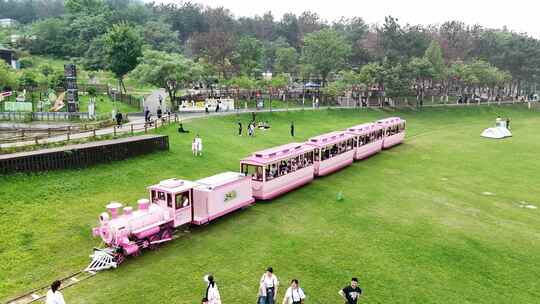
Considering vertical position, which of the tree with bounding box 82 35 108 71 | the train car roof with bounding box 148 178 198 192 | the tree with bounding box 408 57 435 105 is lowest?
the train car roof with bounding box 148 178 198 192

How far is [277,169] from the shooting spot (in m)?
25.2

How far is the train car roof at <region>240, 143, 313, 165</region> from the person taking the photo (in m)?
24.4

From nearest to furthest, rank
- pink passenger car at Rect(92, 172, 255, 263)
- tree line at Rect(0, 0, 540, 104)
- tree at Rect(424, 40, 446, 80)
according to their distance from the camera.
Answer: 1. pink passenger car at Rect(92, 172, 255, 263)
2. tree line at Rect(0, 0, 540, 104)
3. tree at Rect(424, 40, 446, 80)

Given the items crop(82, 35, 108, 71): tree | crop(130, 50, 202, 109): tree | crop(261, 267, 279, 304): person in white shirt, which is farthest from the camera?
crop(82, 35, 108, 71): tree

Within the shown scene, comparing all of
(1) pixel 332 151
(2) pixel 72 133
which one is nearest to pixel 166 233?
(2) pixel 72 133

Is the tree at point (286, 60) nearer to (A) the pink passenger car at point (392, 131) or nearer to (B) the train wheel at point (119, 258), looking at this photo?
(A) the pink passenger car at point (392, 131)

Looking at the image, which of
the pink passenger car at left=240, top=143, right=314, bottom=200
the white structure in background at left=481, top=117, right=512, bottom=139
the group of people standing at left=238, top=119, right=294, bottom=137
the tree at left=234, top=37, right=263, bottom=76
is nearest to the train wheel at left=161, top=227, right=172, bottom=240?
the pink passenger car at left=240, top=143, right=314, bottom=200

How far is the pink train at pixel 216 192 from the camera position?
16.6m

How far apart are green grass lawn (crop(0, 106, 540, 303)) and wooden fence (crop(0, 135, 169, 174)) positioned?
572 millimetres

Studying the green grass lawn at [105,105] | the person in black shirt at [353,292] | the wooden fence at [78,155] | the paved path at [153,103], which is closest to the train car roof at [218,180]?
the wooden fence at [78,155]

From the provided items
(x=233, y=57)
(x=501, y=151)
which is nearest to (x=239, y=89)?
(x=233, y=57)

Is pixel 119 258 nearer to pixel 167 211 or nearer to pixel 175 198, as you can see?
pixel 167 211

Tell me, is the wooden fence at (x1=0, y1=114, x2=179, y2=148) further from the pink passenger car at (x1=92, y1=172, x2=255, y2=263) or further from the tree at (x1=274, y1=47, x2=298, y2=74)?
the tree at (x1=274, y1=47, x2=298, y2=74)

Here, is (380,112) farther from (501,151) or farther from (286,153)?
(286,153)
